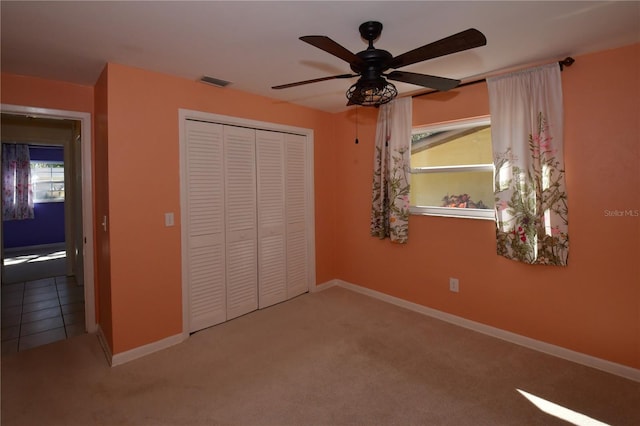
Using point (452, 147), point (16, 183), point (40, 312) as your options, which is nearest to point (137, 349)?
point (40, 312)

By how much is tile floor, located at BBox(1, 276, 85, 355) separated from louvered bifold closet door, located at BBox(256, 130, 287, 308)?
181 centimetres

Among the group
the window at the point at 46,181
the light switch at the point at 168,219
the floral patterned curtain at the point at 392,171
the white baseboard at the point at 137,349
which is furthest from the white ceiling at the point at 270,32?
the window at the point at 46,181

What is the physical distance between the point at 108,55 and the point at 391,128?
100 inches

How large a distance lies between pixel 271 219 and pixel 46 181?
6.39 metres

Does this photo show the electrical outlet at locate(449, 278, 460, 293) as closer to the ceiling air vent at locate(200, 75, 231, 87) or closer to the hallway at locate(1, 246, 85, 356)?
the ceiling air vent at locate(200, 75, 231, 87)

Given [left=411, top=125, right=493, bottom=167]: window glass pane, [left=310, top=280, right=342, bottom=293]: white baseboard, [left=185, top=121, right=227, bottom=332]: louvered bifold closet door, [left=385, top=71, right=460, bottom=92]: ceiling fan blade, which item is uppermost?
[left=385, top=71, right=460, bottom=92]: ceiling fan blade

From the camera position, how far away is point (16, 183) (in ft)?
21.5

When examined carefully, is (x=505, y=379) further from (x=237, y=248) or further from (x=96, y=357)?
(x=96, y=357)

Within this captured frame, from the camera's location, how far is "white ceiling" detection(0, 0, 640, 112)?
5.64 ft

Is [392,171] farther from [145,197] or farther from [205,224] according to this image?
[145,197]

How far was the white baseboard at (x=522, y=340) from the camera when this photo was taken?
2322 mm

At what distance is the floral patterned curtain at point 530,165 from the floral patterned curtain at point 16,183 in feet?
27.7

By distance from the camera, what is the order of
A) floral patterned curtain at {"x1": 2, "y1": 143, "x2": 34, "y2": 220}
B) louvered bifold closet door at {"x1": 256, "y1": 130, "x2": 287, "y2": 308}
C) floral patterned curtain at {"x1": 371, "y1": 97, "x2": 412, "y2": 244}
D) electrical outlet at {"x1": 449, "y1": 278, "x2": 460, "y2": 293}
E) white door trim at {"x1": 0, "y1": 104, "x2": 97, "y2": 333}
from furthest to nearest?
floral patterned curtain at {"x1": 2, "y1": 143, "x2": 34, "y2": 220}
louvered bifold closet door at {"x1": 256, "y1": 130, "x2": 287, "y2": 308}
floral patterned curtain at {"x1": 371, "y1": 97, "x2": 412, "y2": 244}
electrical outlet at {"x1": 449, "y1": 278, "x2": 460, "y2": 293}
white door trim at {"x1": 0, "y1": 104, "x2": 97, "y2": 333}

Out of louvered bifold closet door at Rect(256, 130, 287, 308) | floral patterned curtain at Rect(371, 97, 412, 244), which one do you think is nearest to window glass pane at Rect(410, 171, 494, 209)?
floral patterned curtain at Rect(371, 97, 412, 244)
